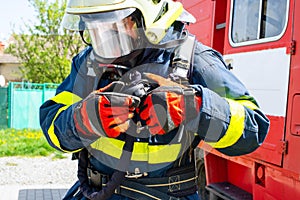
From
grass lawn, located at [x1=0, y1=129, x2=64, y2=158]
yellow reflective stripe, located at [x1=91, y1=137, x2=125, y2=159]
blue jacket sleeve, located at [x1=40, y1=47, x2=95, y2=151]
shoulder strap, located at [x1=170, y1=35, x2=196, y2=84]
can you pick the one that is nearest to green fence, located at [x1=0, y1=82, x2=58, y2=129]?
grass lawn, located at [x1=0, y1=129, x2=64, y2=158]

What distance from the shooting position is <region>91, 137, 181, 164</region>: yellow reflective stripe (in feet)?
6.61

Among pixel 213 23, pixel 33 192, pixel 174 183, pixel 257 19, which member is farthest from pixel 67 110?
pixel 33 192

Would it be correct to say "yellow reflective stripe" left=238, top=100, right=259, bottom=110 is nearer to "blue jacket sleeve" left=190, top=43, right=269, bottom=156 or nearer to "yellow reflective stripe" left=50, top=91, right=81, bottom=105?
"blue jacket sleeve" left=190, top=43, right=269, bottom=156

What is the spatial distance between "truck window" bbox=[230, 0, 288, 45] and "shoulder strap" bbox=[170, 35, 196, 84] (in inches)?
53.5

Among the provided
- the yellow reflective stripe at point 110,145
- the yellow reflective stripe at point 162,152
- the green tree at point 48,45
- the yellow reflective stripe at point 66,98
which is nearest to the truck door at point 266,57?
the yellow reflective stripe at point 162,152

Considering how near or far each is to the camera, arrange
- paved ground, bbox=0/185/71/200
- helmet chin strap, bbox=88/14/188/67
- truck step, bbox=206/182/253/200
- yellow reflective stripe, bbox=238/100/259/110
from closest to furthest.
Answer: yellow reflective stripe, bbox=238/100/259/110
helmet chin strap, bbox=88/14/188/67
truck step, bbox=206/182/253/200
paved ground, bbox=0/185/71/200

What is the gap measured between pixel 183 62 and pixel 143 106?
1.12 ft

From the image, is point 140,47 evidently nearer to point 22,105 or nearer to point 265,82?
point 265,82

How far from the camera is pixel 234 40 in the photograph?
395cm

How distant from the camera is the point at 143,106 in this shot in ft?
5.64

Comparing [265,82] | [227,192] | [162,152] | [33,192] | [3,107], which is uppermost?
[265,82]

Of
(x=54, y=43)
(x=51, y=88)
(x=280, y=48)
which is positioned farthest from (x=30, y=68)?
(x=280, y=48)

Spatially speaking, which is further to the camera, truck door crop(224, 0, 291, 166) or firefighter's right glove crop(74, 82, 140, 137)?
truck door crop(224, 0, 291, 166)

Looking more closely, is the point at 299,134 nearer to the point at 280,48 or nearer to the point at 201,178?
the point at 280,48
